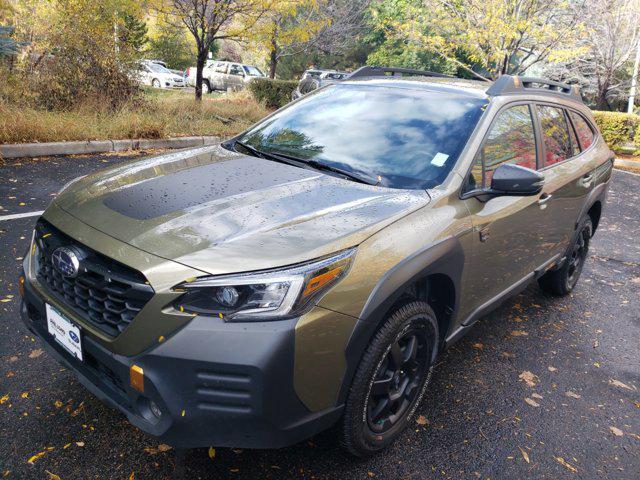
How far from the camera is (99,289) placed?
196 centimetres

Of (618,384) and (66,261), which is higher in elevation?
(66,261)

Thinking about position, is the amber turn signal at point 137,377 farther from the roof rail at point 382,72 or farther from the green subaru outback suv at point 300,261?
the roof rail at point 382,72

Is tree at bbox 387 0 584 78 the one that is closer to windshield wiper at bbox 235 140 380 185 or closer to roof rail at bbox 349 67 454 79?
roof rail at bbox 349 67 454 79

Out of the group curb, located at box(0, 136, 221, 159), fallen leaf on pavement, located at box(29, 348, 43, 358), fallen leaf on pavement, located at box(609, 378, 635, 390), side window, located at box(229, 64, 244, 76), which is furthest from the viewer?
side window, located at box(229, 64, 244, 76)

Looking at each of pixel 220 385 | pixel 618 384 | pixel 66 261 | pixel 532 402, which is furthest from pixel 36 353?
pixel 618 384

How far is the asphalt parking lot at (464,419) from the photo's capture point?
2.29 meters

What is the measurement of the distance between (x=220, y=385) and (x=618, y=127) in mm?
17639

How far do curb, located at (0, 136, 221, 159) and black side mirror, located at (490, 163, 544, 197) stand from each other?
5791mm

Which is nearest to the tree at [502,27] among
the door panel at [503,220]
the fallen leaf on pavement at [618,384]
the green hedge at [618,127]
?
the green hedge at [618,127]

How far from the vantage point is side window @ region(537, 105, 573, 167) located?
3564 mm

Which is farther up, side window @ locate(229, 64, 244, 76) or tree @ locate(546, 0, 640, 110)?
tree @ locate(546, 0, 640, 110)

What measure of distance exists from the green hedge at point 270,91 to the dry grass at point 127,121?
8.90ft

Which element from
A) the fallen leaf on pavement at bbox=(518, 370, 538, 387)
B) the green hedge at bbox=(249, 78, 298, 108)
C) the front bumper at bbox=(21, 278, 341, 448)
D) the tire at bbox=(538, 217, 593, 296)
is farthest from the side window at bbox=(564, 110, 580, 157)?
the green hedge at bbox=(249, 78, 298, 108)

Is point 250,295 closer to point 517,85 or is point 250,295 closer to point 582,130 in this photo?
point 517,85
